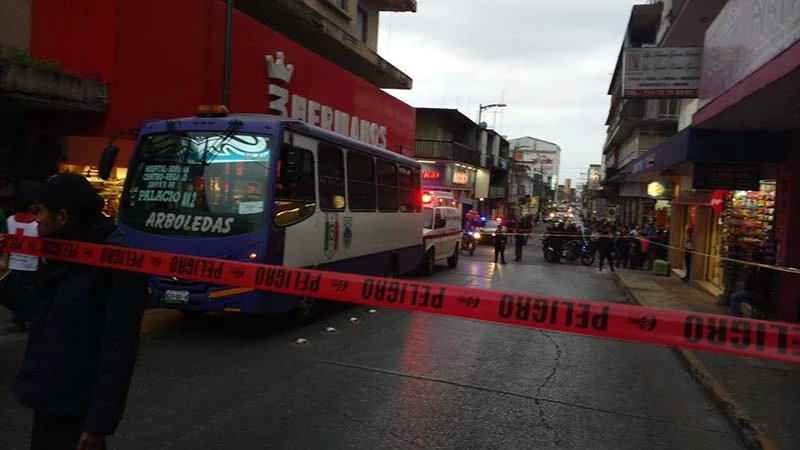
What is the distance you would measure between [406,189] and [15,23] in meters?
8.02

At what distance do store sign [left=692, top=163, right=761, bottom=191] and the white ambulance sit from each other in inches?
258

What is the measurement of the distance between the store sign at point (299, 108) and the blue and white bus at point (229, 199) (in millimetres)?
4634

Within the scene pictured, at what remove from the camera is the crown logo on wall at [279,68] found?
15.8 m

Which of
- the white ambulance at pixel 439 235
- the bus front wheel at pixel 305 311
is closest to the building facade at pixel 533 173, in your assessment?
the white ambulance at pixel 439 235

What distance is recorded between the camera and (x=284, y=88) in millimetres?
16469

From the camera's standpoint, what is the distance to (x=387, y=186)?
42.3 ft

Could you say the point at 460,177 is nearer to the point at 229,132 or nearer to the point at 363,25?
the point at 363,25

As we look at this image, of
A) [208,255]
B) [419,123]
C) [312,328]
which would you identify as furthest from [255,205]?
[419,123]

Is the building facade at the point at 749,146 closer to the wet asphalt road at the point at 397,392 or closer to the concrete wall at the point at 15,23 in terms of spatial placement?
the wet asphalt road at the point at 397,392

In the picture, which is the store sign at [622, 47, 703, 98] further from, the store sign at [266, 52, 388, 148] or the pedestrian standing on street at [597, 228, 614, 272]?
the pedestrian standing on street at [597, 228, 614, 272]

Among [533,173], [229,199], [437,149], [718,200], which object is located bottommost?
[229,199]

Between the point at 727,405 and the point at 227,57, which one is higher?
the point at 227,57

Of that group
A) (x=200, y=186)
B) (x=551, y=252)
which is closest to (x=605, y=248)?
(x=551, y=252)

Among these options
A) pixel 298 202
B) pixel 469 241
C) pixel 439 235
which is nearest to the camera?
pixel 298 202
